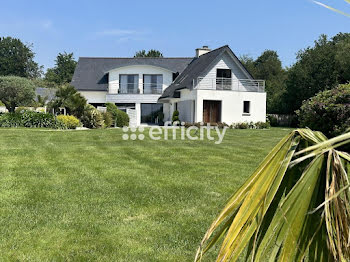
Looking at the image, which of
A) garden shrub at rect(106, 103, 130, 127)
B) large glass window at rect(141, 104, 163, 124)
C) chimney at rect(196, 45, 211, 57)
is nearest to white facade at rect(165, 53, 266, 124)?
large glass window at rect(141, 104, 163, 124)

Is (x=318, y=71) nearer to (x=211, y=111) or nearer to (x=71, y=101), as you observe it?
(x=211, y=111)

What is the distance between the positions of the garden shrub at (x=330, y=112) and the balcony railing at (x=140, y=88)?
27.8 m

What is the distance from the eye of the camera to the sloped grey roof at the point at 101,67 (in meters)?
37.2

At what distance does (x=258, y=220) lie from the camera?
134 centimetres

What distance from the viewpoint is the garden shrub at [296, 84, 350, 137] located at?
→ 355 inches

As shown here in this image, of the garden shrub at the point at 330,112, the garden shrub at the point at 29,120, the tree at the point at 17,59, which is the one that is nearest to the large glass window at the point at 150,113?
the garden shrub at the point at 29,120

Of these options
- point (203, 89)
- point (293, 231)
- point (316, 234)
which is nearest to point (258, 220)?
point (293, 231)

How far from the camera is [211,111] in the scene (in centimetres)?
3073

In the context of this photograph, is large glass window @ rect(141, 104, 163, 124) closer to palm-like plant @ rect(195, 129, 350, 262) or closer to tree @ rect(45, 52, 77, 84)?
palm-like plant @ rect(195, 129, 350, 262)

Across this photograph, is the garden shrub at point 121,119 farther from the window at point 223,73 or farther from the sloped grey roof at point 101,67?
the sloped grey roof at point 101,67

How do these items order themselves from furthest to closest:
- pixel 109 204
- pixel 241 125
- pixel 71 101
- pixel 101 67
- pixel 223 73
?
pixel 101 67, pixel 223 73, pixel 241 125, pixel 71 101, pixel 109 204

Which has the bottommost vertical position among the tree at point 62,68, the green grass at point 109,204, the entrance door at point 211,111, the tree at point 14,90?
the green grass at point 109,204

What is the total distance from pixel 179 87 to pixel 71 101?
462 inches

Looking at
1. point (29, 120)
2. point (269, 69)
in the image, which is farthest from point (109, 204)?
point (269, 69)
